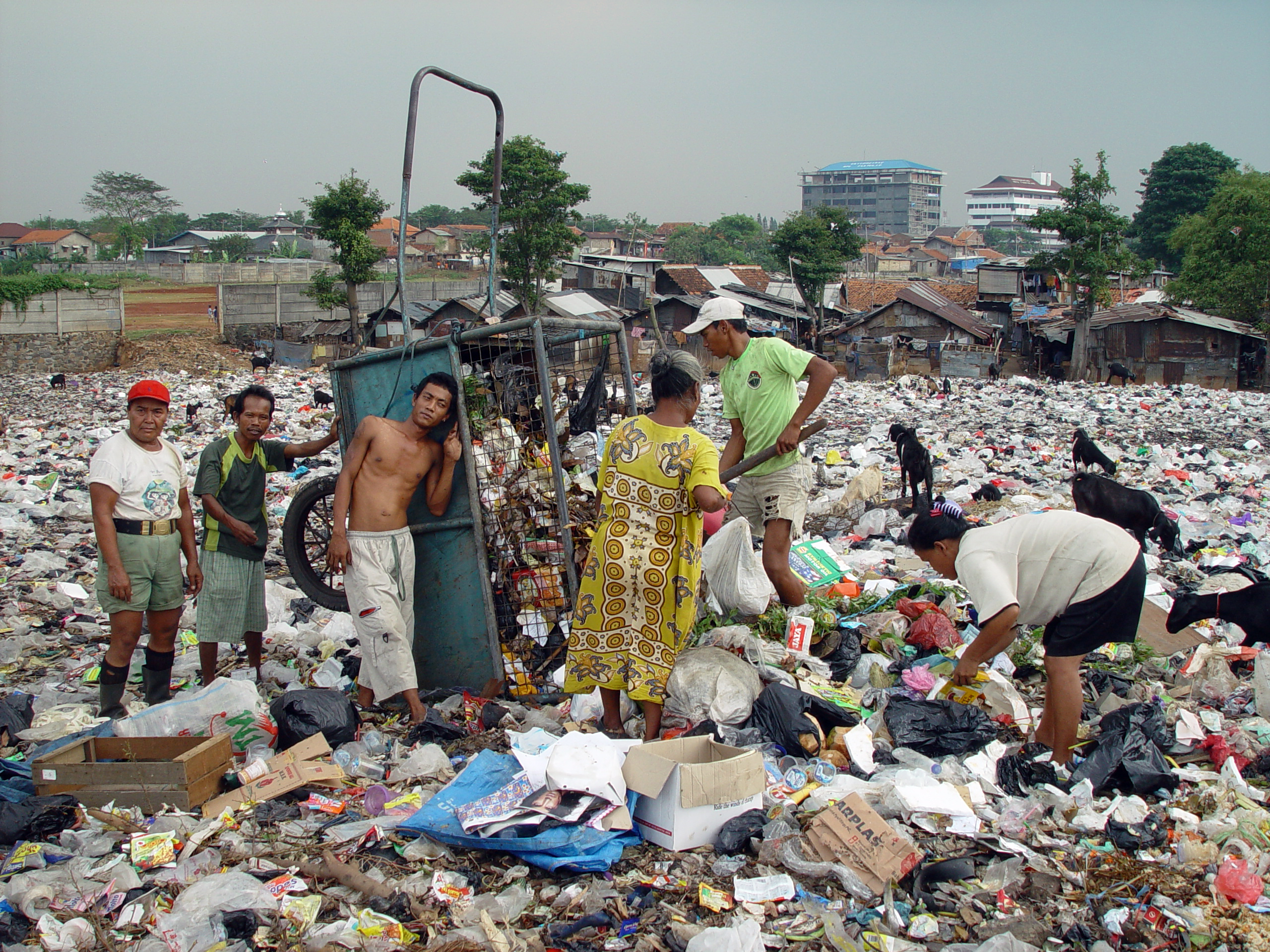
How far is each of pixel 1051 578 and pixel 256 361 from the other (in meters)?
20.5

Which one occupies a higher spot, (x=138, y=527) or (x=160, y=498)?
(x=160, y=498)

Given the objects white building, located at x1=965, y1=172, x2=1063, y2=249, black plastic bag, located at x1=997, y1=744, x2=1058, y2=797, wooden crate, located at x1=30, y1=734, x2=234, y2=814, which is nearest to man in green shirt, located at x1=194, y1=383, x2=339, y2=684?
wooden crate, located at x1=30, y1=734, x2=234, y2=814

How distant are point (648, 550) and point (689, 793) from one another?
88 cm

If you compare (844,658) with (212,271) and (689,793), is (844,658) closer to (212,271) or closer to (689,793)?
(689,793)

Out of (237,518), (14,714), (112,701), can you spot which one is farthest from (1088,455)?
(14,714)

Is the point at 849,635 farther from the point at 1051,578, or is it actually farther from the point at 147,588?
the point at 147,588

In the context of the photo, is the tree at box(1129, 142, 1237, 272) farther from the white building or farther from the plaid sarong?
the white building

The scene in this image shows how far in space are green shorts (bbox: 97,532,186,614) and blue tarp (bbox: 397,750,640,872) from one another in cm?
161

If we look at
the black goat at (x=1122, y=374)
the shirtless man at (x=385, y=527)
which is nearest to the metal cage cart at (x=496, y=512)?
the shirtless man at (x=385, y=527)

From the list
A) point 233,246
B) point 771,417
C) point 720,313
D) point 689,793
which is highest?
point 233,246

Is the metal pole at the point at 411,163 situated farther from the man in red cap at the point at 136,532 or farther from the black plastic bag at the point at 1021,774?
the black plastic bag at the point at 1021,774

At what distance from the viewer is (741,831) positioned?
2703mm

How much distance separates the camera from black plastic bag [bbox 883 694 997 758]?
11.0 feet

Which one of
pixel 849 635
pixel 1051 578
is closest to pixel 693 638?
pixel 849 635
